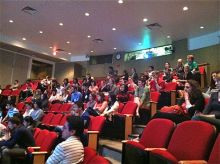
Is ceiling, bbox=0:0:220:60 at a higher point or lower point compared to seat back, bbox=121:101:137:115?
higher

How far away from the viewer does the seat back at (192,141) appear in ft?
6.03

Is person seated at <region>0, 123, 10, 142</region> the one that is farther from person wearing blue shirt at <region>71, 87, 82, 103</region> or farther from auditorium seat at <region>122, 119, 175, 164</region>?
person wearing blue shirt at <region>71, 87, 82, 103</region>

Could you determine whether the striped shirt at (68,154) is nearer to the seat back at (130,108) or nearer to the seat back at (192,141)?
the seat back at (192,141)

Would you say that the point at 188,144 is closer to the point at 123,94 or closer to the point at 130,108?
the point at 130,108

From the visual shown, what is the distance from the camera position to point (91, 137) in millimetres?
3680

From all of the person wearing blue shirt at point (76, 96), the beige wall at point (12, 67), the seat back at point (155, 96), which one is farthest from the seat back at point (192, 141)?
the beige wall at point (12, 67)

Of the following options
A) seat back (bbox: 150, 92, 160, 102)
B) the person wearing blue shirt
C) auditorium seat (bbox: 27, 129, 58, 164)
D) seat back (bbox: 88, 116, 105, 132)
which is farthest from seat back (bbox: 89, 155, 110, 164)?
the person wearing blue shirt

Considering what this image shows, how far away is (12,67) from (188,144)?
1150 cm

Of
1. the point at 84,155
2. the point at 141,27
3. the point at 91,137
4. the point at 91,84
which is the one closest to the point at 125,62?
the point at 141,27

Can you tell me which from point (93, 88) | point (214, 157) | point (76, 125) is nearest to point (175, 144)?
point (214, 157)

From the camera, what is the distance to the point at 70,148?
1.94 m

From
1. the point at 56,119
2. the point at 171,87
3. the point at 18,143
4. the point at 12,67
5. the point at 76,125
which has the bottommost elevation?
the point at 18,143

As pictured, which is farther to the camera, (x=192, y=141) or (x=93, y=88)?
(x=93, y=88)

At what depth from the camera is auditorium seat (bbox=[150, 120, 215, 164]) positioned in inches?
72.2
